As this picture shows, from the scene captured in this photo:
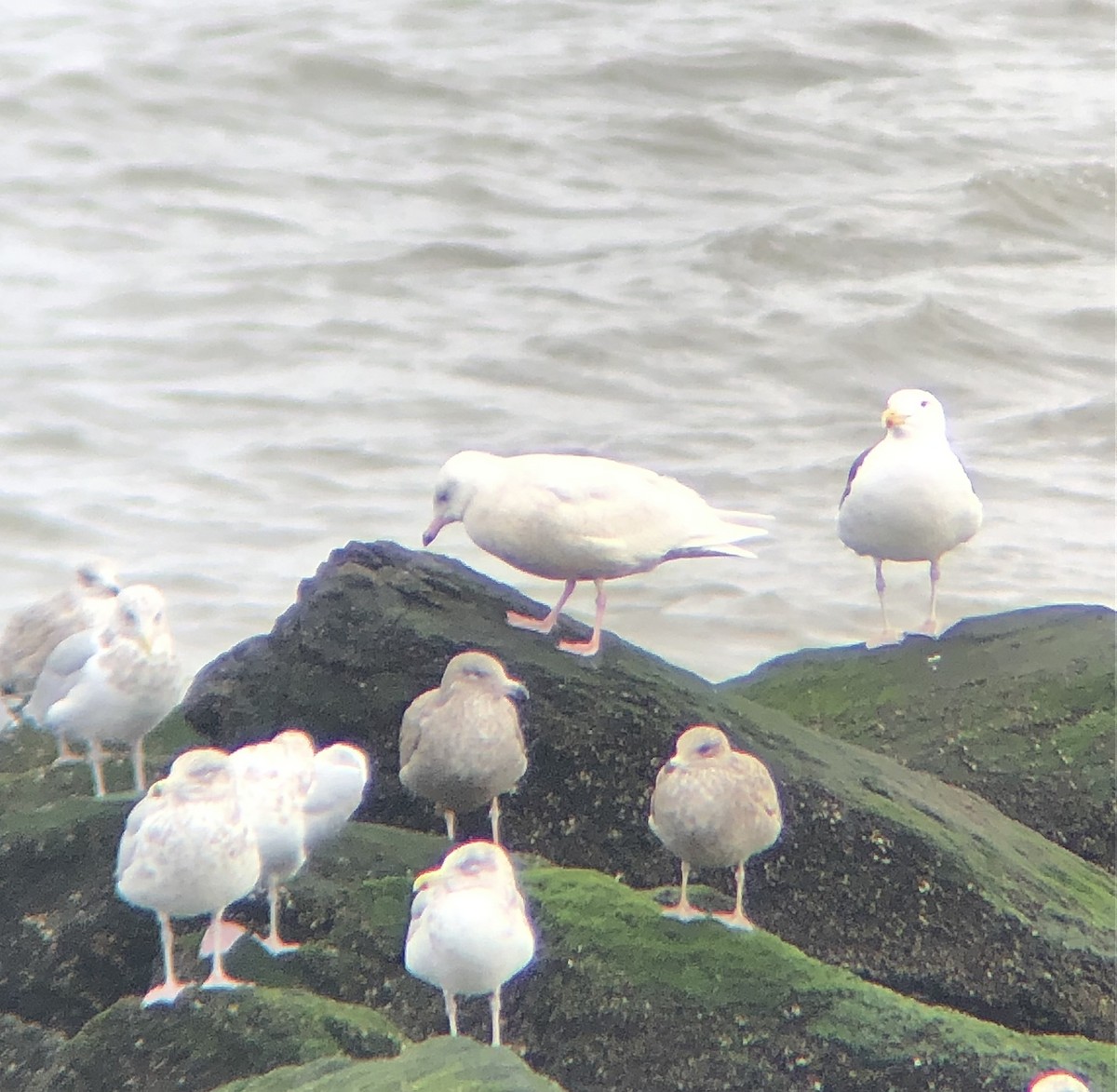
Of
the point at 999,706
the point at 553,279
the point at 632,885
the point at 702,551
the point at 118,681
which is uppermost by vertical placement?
the point at 702,551

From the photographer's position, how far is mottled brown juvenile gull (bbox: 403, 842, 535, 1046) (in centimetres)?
423

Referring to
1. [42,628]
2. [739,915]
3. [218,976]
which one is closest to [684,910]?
[739,915]

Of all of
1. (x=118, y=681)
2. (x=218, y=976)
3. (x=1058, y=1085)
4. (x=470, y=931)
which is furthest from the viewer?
(x=118, y=681)

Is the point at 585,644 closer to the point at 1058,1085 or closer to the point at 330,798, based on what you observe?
the point at 330,798

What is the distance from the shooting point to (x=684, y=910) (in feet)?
15.8

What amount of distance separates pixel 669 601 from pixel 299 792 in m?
5.82

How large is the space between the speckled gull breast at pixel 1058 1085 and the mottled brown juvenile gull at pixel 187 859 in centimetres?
202

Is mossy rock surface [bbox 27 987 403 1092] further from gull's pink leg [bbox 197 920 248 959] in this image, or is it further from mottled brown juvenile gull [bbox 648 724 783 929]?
mottled brown juvenile gull [bbox 648 724 783 929]

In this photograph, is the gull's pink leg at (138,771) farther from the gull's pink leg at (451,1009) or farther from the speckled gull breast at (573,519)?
the gull's pink leg at (451,1009)

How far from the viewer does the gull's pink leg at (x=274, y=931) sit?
4.76m

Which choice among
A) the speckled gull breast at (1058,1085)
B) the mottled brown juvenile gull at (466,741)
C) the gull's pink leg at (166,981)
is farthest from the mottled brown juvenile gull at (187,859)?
the speckled gull breast at (1058,1085)

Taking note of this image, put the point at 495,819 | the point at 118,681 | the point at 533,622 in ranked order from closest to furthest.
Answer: the point at 495,819, the point at 118,681, the point at 533,622

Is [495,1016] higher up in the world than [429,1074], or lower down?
lower down

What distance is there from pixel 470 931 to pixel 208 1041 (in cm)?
73
